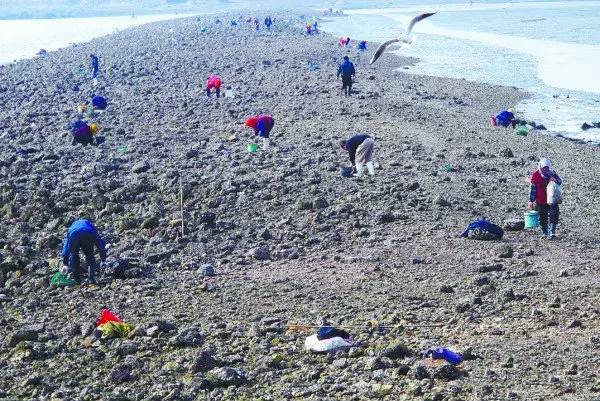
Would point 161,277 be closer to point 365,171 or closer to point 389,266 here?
point 389,266

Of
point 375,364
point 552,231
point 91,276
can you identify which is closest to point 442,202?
point 552,231

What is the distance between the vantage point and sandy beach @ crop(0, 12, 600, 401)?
30.7 ft

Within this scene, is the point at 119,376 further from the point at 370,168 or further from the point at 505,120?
the point at 505,120

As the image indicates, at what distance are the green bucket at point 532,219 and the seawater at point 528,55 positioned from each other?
1103 cm

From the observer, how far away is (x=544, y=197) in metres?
14.4

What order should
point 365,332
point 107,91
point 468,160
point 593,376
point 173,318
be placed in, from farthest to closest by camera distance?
point 107,91 < point 468,160 < point 173,318 < point 365,332 < point 593,376

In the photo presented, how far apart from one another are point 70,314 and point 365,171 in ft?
25.2

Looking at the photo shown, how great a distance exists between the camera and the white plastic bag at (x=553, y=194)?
14219 millimetres

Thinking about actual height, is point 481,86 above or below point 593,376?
below

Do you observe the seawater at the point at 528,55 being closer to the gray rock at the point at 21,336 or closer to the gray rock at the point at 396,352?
the gray rock at the point at 396,352

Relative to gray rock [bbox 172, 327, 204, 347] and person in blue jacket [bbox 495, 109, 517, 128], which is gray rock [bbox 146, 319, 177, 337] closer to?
gray rock [bbox 172, 327, 204, 347]

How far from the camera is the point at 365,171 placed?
18.3 m

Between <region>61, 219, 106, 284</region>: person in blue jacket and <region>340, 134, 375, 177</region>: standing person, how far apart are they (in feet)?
20.4

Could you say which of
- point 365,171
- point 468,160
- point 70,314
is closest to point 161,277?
point 70,314
